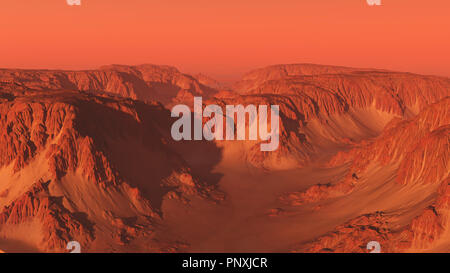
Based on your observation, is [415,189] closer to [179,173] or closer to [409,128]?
[409,128]

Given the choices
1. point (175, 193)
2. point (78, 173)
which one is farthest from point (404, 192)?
point (78, 173)

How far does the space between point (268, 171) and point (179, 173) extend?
38.2m

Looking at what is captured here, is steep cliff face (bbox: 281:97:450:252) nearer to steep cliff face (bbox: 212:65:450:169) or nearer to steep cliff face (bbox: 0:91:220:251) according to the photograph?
steep cliff face (bbox: 0:91:220:251)

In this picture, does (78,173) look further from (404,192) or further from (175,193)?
(404,192)

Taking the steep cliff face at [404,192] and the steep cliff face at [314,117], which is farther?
the steep cliff face at [314,117]

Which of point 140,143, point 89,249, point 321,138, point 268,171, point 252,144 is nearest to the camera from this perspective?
point 89,249

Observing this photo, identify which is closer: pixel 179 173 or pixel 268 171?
pixel 179 173

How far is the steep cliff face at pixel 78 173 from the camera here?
7450cm

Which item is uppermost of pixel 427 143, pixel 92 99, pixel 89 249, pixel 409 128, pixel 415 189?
pixel 92 99

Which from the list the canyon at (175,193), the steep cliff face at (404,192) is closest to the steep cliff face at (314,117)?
the canyon at (175,193)

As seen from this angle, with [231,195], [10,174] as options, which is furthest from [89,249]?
[231,195]

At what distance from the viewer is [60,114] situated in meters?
90.2

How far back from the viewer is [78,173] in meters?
82.8

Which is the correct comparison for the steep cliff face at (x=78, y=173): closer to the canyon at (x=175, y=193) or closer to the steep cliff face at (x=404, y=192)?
the canyon at (x=175, y=193)
